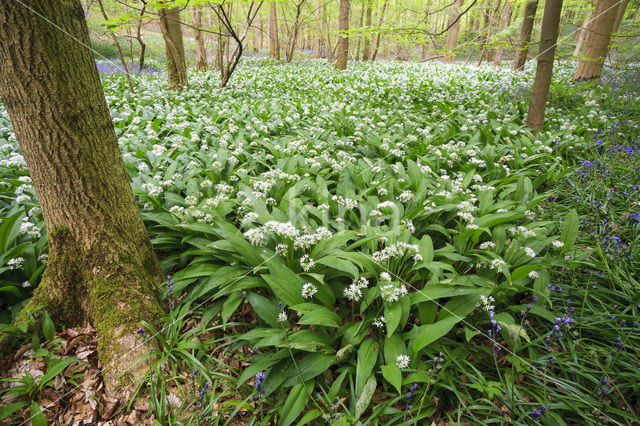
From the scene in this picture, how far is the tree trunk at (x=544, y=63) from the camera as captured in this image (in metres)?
4.14

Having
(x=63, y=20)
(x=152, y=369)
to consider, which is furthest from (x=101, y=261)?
(x=63, y=20)

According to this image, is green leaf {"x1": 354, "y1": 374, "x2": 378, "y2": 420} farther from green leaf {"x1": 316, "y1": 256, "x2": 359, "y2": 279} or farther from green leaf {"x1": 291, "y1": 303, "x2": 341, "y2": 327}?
green leaf {"x1": 316, "y1": 256, "x2": 359, "y2": 279}

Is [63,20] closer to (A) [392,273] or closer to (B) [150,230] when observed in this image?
(B) [150,230]

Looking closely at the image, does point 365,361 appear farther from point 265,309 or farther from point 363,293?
point 265,309

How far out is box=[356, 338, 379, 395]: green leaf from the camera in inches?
63.2

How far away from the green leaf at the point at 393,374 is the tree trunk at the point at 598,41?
23.7 ft

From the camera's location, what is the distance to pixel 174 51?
7.24 metres

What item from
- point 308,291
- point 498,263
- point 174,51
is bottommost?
point 308,291

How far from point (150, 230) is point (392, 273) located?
2085 millimetres

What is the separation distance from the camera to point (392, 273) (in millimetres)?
2070

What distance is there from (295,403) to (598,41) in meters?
9.47

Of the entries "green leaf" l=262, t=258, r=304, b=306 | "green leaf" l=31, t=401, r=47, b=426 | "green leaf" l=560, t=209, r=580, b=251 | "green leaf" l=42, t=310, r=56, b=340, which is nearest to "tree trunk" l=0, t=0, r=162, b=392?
"green leaf" l=42, t=310, r=56, b=340

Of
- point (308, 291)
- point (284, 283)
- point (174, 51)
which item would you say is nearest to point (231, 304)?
point (284, 283)

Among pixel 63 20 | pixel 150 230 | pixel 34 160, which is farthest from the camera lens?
pixel 150 230
